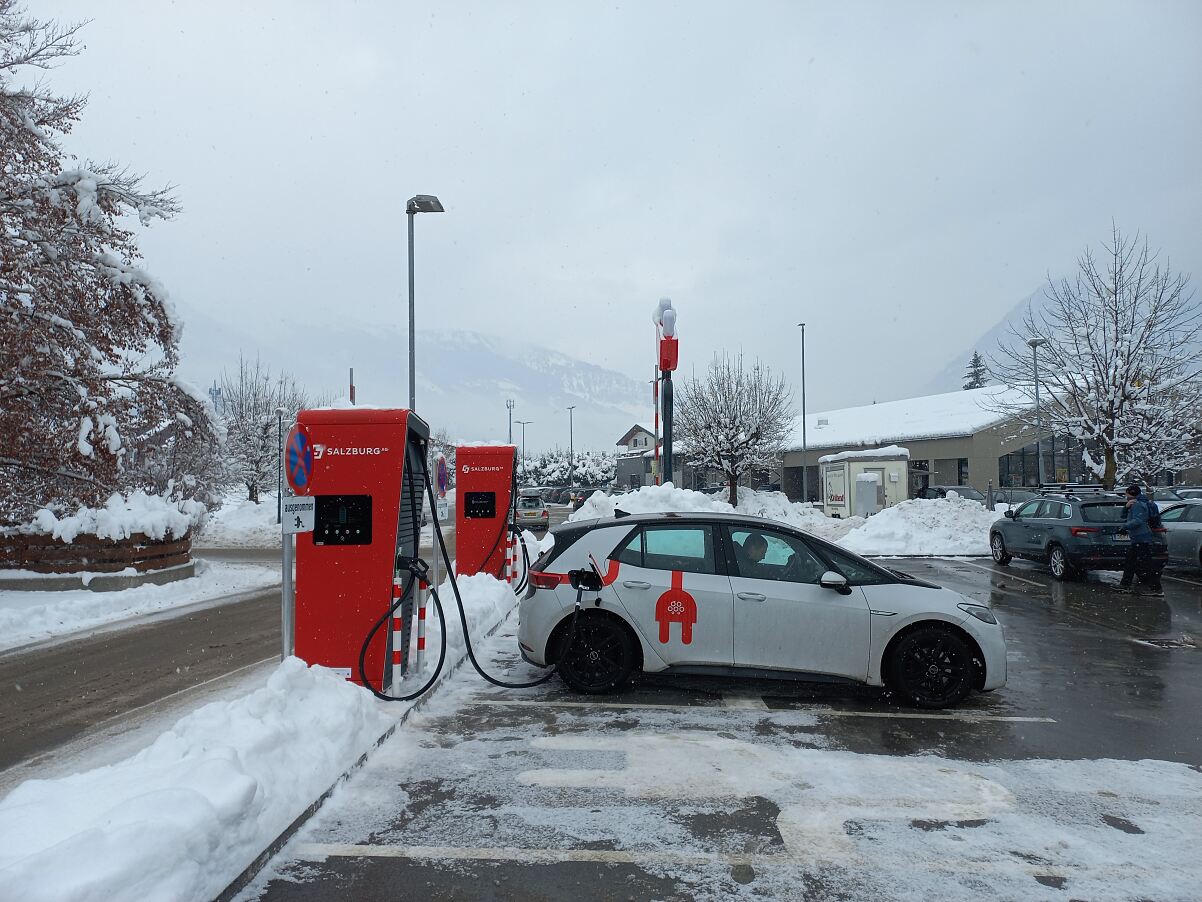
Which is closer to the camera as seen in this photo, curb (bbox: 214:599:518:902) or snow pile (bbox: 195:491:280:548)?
curb (bbox: 214:599:518:902)

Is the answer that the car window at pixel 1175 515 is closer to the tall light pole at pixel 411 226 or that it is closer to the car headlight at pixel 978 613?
the car headlight at pixel 978 613

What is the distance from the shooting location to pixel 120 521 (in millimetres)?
13383

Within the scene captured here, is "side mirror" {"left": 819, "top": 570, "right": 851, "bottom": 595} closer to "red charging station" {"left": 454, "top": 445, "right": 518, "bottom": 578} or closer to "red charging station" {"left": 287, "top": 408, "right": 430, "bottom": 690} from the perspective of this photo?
"red charging station" {"left": 287, "top": 408, "right": 430, "bottom": 690}

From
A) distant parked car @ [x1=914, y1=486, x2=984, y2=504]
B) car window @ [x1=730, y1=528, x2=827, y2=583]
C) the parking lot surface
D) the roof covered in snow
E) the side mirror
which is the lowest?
the parking lot surface

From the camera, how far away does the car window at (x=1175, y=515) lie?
650 inches

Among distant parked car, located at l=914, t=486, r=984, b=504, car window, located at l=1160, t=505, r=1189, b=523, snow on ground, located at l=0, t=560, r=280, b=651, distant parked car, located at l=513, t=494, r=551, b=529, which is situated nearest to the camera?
snow on ground, located at l=0, t=560, r=280, b=651

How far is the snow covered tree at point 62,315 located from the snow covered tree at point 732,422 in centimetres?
2506

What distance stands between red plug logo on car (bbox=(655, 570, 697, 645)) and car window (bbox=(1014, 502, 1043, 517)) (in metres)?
13.4

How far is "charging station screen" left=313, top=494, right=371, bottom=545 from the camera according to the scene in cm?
642

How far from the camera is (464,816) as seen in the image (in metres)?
4.36

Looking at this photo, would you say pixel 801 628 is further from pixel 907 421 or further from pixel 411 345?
pixel 907 421

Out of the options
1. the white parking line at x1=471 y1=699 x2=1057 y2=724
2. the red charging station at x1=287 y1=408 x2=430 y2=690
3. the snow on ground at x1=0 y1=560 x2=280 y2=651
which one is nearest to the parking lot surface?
the white parking line at x1=471 y1=699 x2=1057 y2=724

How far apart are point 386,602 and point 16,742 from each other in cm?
272

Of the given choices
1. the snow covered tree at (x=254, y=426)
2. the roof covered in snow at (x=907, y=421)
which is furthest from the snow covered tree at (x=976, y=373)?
the snow covered tree at (x=254, y=426)
